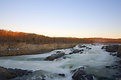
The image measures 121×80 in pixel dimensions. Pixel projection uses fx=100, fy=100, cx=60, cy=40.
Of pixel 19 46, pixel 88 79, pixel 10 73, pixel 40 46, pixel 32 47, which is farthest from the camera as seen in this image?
pixel 40 46

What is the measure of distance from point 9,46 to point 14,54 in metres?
2.59

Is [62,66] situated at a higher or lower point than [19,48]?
lower

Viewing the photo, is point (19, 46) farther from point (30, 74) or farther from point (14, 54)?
point (30, 74)

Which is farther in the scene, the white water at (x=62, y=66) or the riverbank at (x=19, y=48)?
the riverbank at (x=19, y=48)

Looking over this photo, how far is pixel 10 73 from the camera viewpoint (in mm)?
8250

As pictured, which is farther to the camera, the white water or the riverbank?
the riverbank

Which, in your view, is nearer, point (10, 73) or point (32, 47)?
point (10, 73)

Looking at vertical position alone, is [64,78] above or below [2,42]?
below

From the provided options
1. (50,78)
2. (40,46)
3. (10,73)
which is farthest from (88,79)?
(40,46)

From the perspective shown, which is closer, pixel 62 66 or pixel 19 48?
pixel 62 66

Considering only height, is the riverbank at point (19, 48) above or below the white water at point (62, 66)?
above

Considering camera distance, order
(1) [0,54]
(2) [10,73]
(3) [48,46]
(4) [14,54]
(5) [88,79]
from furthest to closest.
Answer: (3) [48,46] < (4) [14,54] < (1) [0,54] < (2) [10,73] < (5) [88,79]

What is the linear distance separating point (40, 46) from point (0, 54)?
38.5 feet

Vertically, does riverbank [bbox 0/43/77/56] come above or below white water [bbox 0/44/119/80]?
above
